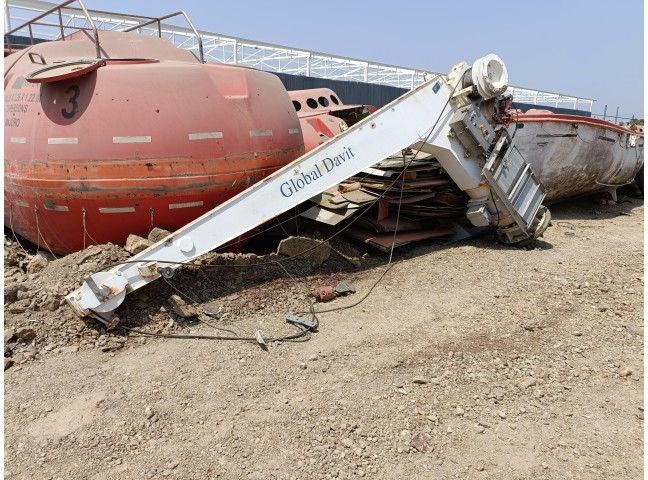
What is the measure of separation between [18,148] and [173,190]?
4.79 feet

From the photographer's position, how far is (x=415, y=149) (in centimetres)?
512

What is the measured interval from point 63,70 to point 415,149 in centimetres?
330

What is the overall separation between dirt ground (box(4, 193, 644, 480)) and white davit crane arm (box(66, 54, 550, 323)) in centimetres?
38

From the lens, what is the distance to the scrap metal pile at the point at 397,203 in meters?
5.36

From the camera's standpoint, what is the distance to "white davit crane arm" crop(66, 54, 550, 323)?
3895 mm

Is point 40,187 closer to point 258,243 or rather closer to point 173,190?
point 173,190

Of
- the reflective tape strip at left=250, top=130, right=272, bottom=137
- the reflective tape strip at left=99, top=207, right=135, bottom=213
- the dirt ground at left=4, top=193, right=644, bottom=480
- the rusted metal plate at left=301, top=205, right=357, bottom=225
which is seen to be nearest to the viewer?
the dirt ground at left=4, top=193, right=644, bottom=480

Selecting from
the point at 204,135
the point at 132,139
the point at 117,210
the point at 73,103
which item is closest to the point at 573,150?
the point at 204,135

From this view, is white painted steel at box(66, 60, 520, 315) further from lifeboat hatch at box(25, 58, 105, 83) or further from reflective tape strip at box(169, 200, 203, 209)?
lifeboat hatch at box(25, 58, 105, 83)

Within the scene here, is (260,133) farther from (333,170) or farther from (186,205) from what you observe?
(186,205)

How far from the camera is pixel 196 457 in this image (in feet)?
8.29

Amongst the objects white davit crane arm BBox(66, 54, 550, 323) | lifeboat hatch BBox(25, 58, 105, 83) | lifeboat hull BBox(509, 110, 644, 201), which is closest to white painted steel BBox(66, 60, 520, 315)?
white davit crane arm BBox(66, 54, 550, 323)

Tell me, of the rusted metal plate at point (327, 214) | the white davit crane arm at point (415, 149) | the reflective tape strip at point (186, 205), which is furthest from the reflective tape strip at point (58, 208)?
the rusted metal plate at point (327, 214)

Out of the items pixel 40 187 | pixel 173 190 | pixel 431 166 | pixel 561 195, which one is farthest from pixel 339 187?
pixel 561 195
